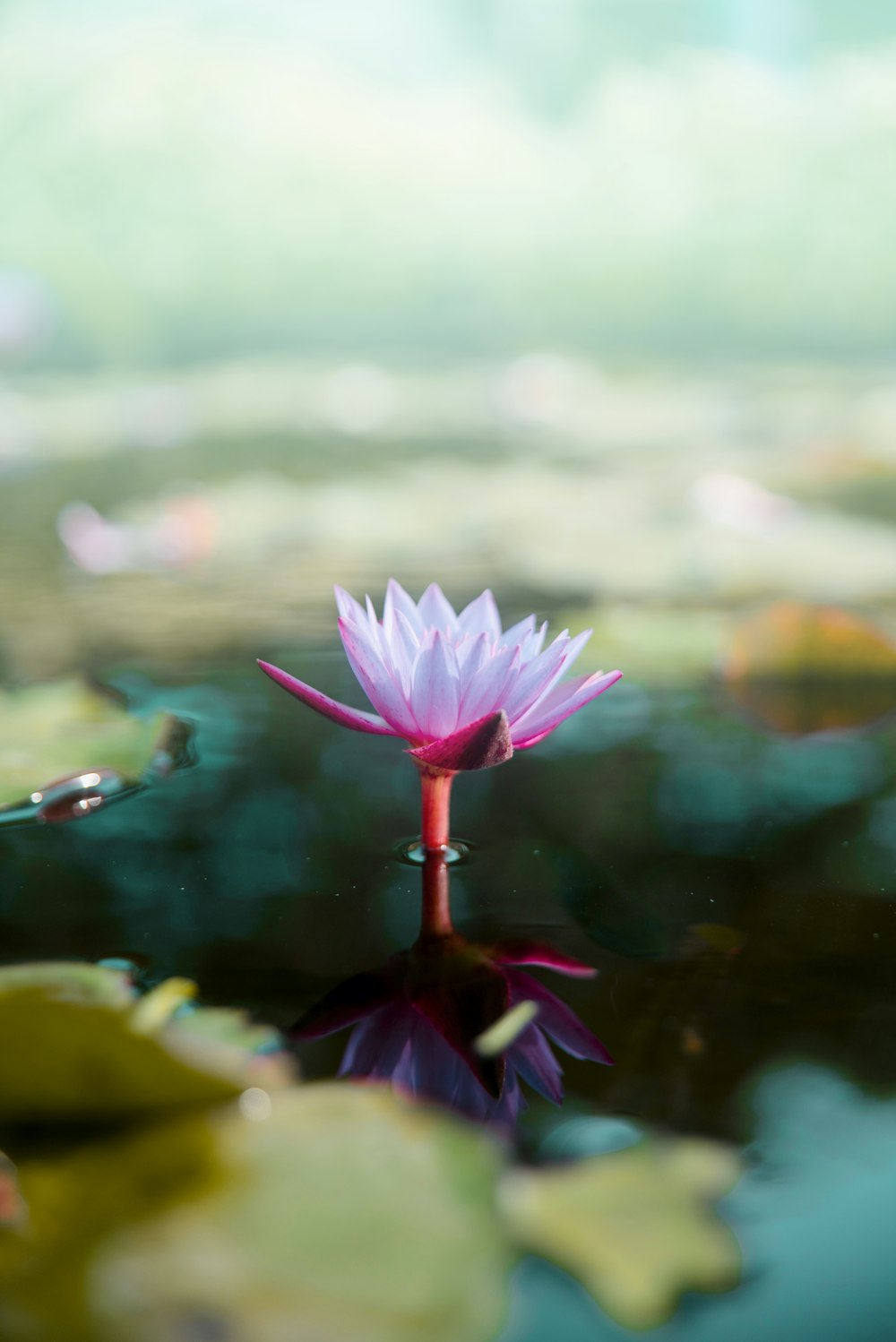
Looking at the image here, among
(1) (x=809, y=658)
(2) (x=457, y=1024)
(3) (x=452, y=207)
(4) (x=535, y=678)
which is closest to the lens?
(2) (x=457, y=1024)

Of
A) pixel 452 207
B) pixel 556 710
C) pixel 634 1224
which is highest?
pixel 452 207

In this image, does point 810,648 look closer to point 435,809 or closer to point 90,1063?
point 435,809

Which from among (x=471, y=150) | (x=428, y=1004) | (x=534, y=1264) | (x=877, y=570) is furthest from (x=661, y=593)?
(x=471, y=150)

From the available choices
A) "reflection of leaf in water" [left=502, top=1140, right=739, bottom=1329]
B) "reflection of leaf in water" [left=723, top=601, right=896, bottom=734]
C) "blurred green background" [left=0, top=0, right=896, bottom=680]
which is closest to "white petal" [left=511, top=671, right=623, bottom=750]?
"reflection of leaf in water" [left=502, top=1140, right=739, bottom=1329]

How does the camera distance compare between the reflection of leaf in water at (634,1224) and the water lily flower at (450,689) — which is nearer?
the reflection of leaf in water at (634,1224)

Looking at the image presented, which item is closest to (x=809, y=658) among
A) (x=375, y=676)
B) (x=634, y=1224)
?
(x=375, y=676)

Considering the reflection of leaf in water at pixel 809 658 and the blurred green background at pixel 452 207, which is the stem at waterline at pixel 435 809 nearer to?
the reflection of leaf in water at pixel 809 658

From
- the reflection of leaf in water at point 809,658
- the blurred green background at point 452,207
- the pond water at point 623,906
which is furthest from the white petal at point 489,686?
the blurred green background at point 452,207

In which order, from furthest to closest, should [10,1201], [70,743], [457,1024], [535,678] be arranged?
[70,743]
[535,678]
[457,1024]
[10,1201]
